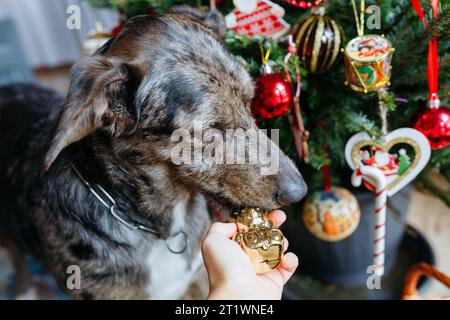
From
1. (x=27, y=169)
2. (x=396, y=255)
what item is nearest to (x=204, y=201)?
(x=27, y=169)

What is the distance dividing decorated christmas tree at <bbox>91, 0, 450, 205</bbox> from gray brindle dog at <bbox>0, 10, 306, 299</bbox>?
0.13m

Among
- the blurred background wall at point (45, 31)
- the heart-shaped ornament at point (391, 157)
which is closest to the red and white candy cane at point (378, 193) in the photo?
the heart-shaped ornament at point (391, 157)

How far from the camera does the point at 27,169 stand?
156 centimetres

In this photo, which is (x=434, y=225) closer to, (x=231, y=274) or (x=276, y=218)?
(x=276, y=218)

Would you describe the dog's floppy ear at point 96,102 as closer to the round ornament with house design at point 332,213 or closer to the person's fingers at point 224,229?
the person's fingers at point 224,229

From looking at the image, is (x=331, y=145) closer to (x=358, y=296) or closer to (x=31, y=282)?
(x=358, y=296)

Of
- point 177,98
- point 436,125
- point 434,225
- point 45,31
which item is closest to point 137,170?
point 177,98

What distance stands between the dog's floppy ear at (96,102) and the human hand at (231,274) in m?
0.37

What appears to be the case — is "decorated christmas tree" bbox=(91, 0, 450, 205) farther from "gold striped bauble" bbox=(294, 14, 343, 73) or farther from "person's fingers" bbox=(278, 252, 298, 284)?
"person's fingers" bbox=(278, 252, 298, 284)

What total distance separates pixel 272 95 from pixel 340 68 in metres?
0.32

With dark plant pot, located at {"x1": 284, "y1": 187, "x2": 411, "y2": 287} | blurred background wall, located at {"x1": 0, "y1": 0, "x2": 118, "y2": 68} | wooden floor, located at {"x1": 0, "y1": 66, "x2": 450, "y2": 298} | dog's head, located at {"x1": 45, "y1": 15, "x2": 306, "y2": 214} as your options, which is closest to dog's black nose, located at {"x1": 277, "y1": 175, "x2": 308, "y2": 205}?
dog's head, located at {"x1": 45, "y1": 15, "x2": 306, "y2": 214}

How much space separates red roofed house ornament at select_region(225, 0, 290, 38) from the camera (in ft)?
4.23

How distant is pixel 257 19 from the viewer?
1.33 metres

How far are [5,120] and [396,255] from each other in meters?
1.77
